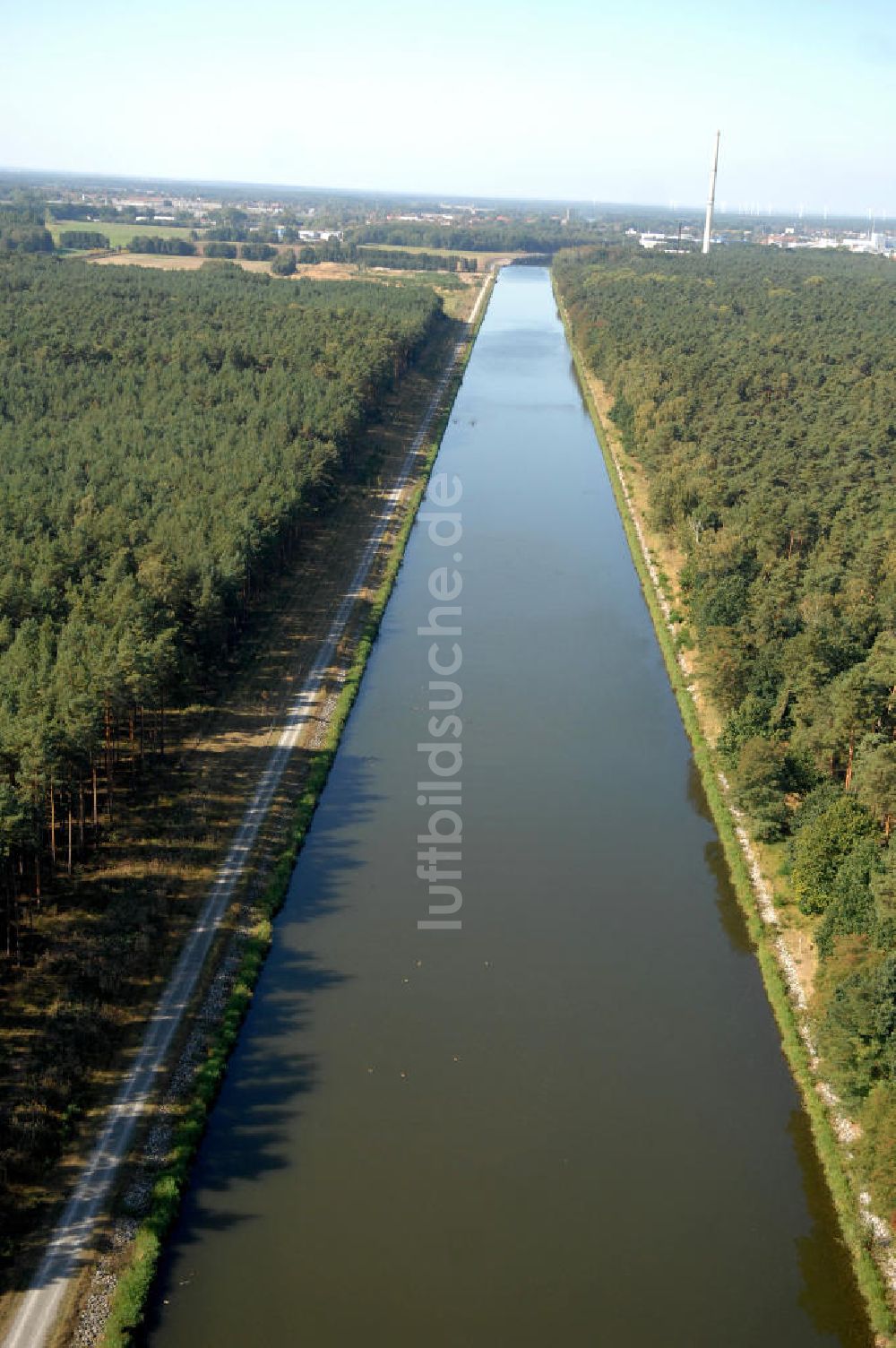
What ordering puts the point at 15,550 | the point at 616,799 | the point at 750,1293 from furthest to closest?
the point at 15,550, the point at 616,799, the point at 750,1293

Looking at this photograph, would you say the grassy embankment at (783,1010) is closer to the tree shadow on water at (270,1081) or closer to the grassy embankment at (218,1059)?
the tree shadow on water at (270,1081)

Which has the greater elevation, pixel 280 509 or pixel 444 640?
pixel 280 509

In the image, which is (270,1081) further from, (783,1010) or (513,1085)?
(783,1010)

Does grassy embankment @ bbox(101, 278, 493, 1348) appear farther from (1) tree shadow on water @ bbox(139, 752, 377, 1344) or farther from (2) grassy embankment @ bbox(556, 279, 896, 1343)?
(2) grassy embankment @ bbox(556, 279, 896, 1343)

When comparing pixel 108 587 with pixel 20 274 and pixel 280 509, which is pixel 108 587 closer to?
pixel 280 509

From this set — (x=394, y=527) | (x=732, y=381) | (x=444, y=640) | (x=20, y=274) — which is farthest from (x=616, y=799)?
(x=20, y=274)
